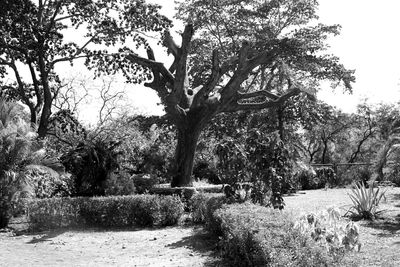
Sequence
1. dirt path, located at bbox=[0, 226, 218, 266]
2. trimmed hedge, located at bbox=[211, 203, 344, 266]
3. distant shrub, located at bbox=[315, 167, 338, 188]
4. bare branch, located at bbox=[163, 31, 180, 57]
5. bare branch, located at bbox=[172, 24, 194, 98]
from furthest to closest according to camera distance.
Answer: distant shrub, located at bbox=[315, 167, 338, 188] → bare branch, located at bbox=[163, 31, 180, 57] → bare branch, located at bbox=[172, 24, 194, 98] → dirt path, located at bbox=[0, 226, 218, 266] → trimmed hedge, located at bbox=[211, 203, 344, 266]

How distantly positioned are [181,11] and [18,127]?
45.2 feet

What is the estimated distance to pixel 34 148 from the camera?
12297 millimetres

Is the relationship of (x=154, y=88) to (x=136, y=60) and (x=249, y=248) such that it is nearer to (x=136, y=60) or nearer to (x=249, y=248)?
(x=136, y=60)

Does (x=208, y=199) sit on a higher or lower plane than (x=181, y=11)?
lower

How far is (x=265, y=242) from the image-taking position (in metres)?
4.95

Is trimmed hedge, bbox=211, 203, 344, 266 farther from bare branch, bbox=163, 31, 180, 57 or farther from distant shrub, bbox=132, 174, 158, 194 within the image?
distant shrub, bbox=132, 174, 158, 194

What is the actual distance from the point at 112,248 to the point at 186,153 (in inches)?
269

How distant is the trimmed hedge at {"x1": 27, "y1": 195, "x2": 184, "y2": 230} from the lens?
473 inches

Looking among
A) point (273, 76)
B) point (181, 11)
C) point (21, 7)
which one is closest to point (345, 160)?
point (273, 76)

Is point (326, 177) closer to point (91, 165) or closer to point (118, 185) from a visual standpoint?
point (118, 185)

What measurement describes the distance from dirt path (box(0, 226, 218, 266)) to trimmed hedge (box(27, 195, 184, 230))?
574 mm

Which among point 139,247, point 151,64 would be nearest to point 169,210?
point 139,247

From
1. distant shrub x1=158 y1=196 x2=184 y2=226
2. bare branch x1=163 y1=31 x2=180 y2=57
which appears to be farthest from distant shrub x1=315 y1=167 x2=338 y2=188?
distant shrub x1=158 y1=196 x2=184 y2=226

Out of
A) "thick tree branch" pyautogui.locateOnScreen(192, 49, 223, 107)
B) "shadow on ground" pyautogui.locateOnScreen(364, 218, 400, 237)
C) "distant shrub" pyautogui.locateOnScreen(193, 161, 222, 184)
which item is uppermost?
"thick tree branch" pyautogui.locateOnScreen(192, 49, 223, 107)
